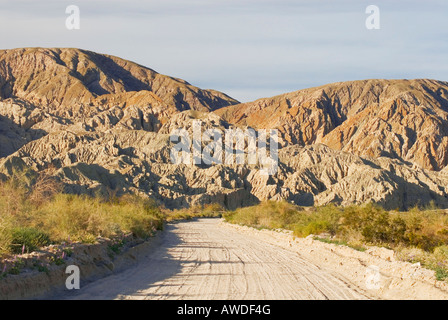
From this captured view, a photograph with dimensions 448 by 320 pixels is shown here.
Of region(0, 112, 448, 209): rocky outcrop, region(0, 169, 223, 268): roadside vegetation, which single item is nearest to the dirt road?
region(0, 169, 223, 268): roadside vegetation

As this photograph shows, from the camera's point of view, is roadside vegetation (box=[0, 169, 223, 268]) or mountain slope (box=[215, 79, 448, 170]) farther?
mountain slope (box=[215, 79, 448, 170])

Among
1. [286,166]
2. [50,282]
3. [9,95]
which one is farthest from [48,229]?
[9,95]

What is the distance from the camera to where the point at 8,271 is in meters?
11.1

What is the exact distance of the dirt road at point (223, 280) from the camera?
12062 mm

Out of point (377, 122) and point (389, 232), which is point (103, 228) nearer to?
point (389, 232)

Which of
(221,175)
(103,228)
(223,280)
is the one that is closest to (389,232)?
(223,280)

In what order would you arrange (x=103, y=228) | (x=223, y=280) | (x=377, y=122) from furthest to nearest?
(x=377, y=122) < (x=103, y=228) < (x=223, y=280)

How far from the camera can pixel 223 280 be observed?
14.4 meters

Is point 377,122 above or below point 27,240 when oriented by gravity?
above

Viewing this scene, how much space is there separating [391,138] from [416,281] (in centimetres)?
14850

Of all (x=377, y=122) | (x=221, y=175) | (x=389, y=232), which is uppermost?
(x=377, y=122)

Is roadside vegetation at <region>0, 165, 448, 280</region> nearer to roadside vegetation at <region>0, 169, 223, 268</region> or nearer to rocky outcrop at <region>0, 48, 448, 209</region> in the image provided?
roadside vegetation at <region>0, 169, 223, 268</region>

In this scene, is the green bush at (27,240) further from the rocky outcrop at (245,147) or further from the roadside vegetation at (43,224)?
the rocky outcrop at (245,147)

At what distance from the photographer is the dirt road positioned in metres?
12.1
